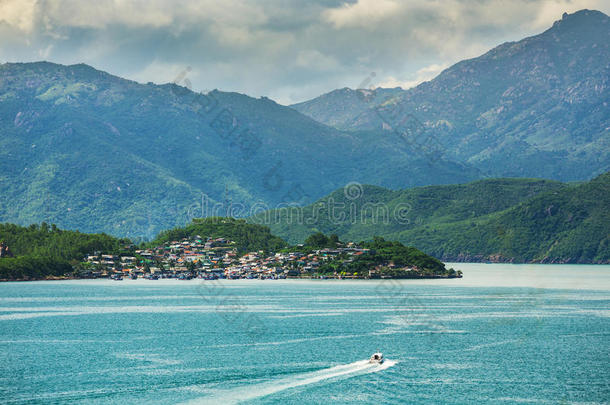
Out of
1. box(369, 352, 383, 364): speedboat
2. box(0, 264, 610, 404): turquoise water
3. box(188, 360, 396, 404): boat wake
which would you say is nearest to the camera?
box(188, 360, 396, 404): boat wake

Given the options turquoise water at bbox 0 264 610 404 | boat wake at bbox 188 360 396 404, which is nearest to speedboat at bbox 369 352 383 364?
boat wake at bbox 188 360 396 404

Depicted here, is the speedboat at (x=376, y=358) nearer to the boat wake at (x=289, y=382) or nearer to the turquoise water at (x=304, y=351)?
the boat wake at (x=289, y=382)

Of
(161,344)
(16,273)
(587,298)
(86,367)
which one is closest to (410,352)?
(161,344)

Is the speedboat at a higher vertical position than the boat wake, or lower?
higher

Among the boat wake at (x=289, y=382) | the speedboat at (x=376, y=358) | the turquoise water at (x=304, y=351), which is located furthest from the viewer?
the speedboat at (x=376, y=358)

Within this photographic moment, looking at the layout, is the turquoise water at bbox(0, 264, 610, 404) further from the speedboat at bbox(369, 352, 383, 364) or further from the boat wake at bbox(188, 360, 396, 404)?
the speedboat at bbox(369, 352, 383, 364)

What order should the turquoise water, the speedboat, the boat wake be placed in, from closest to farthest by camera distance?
the boat wake, the turquoise water, the speedboat

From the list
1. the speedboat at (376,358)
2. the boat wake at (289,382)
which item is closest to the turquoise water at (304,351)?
the boat wake at (289,382)

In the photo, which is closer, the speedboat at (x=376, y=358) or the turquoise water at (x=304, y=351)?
the turquoise water at (x=304, y=351)
